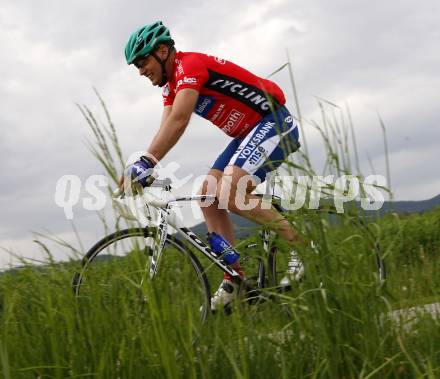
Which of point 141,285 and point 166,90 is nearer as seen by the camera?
point 141,285

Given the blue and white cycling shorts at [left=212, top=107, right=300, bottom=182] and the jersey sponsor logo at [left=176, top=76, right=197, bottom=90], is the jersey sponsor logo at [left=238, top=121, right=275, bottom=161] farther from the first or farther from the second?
the jersey sponsor logo at [left=176, top=76, right=197, bottom=90]

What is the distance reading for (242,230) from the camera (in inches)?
143

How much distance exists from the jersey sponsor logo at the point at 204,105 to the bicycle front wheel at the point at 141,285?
8.31ft

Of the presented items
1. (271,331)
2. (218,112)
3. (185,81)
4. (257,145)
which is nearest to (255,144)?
(257,145)

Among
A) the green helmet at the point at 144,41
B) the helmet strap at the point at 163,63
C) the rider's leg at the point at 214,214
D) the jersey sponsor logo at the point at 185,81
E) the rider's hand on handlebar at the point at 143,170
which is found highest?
the green helmet at the point at 144,41

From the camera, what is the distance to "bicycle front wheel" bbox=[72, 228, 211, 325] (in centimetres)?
271

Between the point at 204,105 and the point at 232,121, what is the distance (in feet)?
0.89

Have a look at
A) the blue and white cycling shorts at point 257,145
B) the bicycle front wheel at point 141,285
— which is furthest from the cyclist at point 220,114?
the bicycle front wheel at point 141,285

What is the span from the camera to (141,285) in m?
2.73

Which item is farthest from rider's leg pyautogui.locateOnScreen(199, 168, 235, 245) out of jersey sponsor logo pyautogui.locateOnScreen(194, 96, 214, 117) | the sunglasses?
the sunglasses

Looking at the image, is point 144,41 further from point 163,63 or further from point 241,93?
point 241,93

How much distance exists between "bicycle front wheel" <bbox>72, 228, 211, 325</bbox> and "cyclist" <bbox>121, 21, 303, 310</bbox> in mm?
1812

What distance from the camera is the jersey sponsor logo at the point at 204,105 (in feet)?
18.6

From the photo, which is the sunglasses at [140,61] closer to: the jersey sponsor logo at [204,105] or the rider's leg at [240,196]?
the jersey sponsor logo at [204,105]
